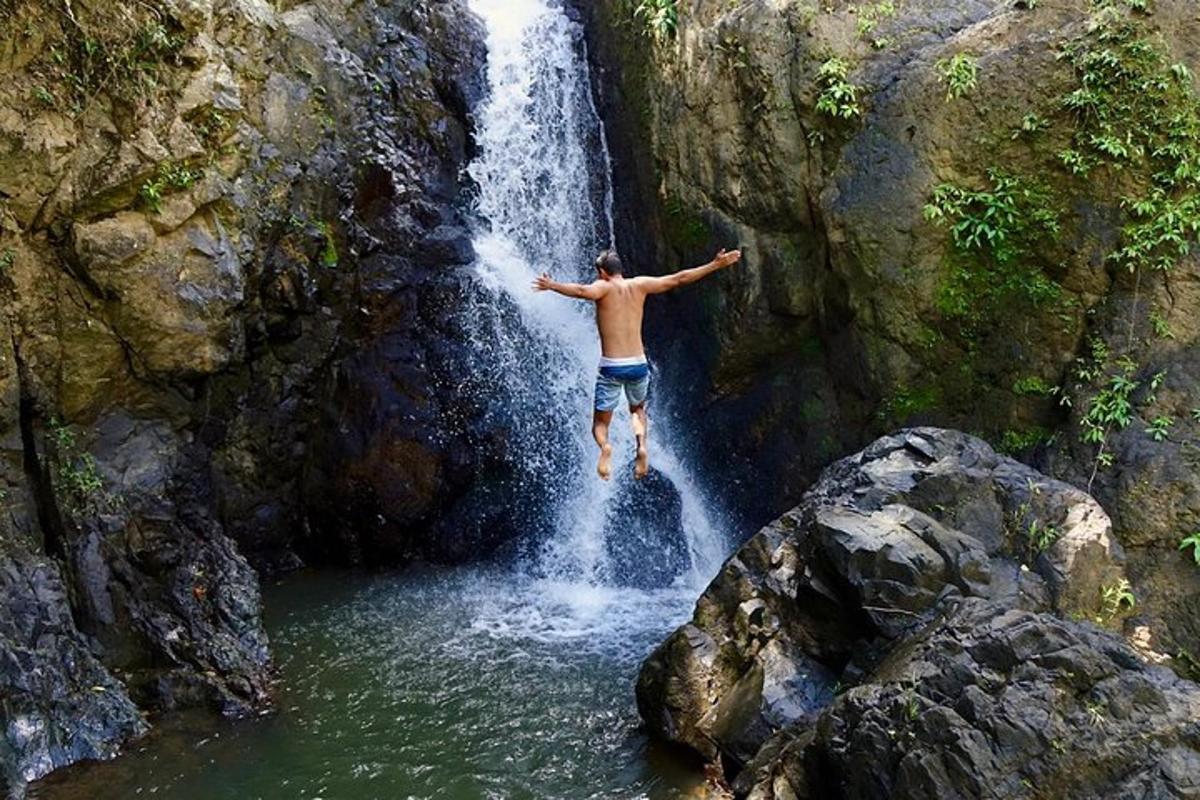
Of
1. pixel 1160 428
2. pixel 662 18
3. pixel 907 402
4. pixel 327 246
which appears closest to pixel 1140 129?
pixel 1160 428

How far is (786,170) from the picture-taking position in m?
10.5

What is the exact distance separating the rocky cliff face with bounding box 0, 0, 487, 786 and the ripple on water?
1.82 feet

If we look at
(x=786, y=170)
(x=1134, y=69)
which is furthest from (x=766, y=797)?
(x=1134, y=69)

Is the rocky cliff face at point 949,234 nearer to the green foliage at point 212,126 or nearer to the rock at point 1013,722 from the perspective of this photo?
the rock at point 1013,722

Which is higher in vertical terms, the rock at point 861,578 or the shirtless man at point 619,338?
the shirtless man at point 619,338

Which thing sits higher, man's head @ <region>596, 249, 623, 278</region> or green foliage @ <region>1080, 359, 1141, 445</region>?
man's head @ <region>596, 249, 623, 278</region>

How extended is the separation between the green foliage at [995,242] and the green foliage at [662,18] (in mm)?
4097

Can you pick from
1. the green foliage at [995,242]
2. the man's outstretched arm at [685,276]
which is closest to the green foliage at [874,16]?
the green foliage at [995,242]

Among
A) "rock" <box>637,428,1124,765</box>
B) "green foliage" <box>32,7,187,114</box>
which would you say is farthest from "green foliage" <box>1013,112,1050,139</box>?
"green foliage" <box>32,7,187,114</box>

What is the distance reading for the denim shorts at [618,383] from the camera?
778cm

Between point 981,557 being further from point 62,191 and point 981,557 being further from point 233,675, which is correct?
point 62,191

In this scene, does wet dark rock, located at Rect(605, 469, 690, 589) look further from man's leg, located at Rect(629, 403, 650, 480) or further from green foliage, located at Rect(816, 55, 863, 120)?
green foliage, located at Rect(816, 55, 863, 120)

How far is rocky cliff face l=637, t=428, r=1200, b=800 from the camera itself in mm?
4684

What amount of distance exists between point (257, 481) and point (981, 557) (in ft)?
28.6
